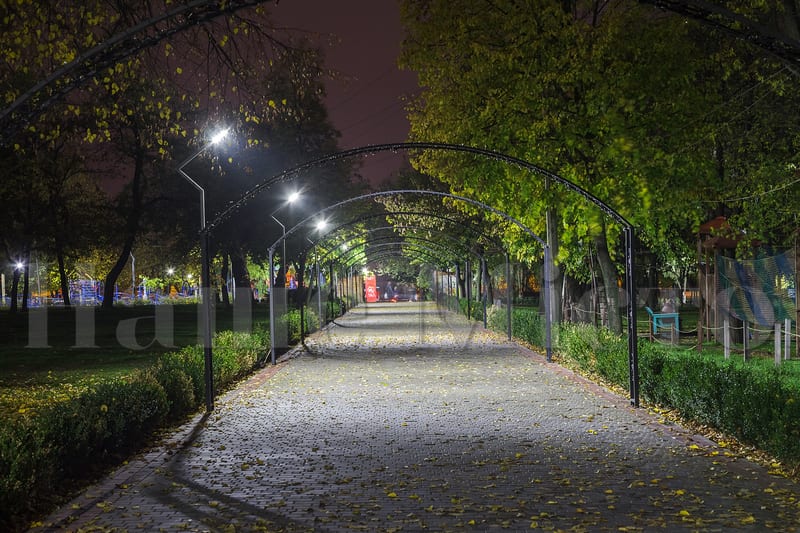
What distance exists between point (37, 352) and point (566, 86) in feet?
55.6

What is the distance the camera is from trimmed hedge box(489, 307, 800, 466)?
27.4ft

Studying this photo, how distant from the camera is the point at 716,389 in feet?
33.4

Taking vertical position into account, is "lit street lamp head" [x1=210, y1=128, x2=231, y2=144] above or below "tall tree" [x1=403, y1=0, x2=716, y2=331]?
below

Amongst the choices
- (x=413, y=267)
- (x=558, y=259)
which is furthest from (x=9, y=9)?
(x=413, y=267)

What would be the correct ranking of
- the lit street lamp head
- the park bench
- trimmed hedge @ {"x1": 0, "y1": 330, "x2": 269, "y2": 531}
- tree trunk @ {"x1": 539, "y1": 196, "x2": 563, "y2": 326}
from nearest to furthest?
trimmed hedge @ {"x1": 0, "y1": 330, "x2": 269, "y2": 531}
the lit street lamp head
tree trunk @ {"x1": 539, "y1": 196, "x2": 563, "y2": 326}
the park bench

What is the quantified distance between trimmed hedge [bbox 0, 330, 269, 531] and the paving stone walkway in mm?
319

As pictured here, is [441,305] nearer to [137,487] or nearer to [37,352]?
[37,352]

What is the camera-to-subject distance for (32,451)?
279 inches

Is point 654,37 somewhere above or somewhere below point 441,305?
above

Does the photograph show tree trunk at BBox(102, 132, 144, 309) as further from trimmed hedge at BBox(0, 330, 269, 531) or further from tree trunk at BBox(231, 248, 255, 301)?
trimmed hedge at BBox(0, 330, 269, 531)

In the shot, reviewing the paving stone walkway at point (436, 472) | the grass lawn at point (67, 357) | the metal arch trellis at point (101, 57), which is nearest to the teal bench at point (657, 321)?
the paving stone walkway at point (436, 472)

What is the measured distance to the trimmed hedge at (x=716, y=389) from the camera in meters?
8.34

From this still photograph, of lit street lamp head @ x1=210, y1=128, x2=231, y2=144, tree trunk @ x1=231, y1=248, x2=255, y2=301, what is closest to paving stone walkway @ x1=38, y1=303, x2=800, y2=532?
lit street lamp head @ x1=210, y1=128, x2=231, y2=144

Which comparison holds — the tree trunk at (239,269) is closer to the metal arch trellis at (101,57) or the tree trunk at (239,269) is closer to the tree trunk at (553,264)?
the tree trunk at (553,264)
